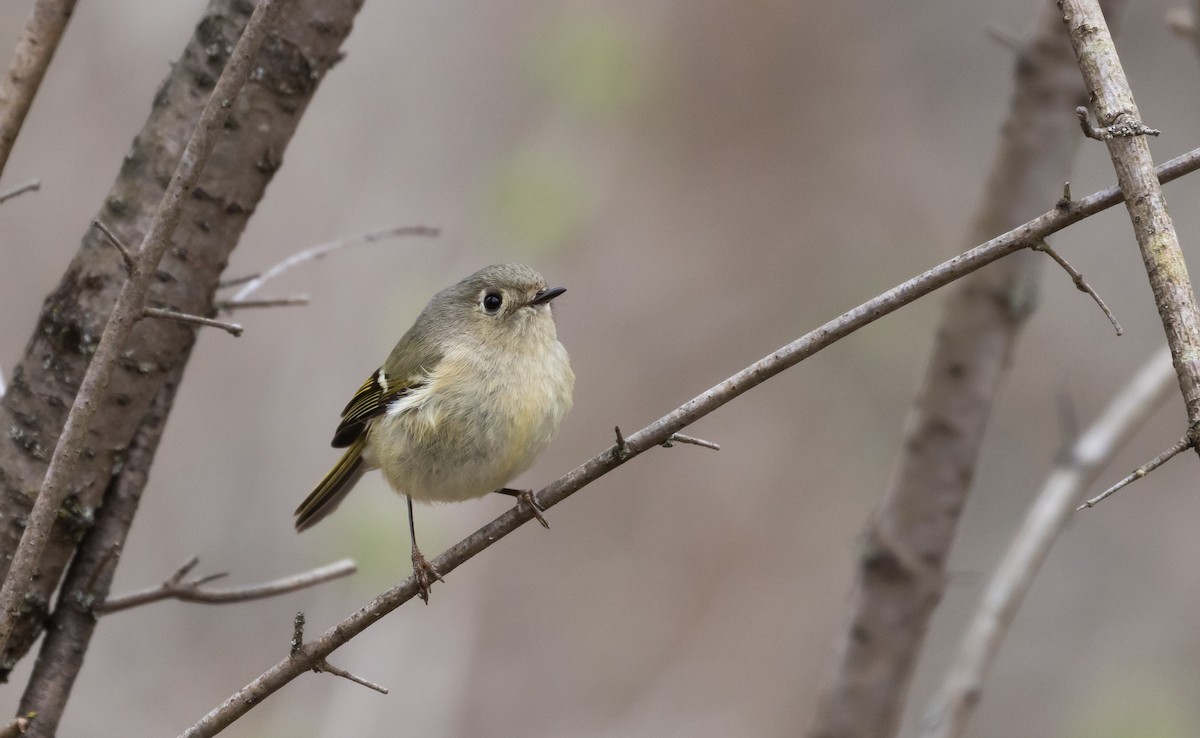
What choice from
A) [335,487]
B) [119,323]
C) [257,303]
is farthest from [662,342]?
[119,323]

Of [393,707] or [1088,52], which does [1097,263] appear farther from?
[1088,52]

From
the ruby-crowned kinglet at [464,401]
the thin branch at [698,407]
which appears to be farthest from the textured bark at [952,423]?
the thin branch at [698,407]

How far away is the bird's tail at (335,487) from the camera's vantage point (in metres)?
3.11

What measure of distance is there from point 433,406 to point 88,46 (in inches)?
169

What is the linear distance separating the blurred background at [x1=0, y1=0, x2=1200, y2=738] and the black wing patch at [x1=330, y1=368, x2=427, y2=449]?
159cm

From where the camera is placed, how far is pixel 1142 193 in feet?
4.52

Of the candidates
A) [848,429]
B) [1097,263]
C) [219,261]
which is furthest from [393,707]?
[1097,263]

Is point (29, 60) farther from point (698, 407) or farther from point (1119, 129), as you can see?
point (1119, 129)

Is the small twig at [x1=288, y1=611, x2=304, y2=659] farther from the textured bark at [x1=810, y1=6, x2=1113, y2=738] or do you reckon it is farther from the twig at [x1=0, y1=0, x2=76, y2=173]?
the textured bark at [x1=810, y1=6, x2=1113, y2=738]

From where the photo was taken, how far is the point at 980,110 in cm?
691

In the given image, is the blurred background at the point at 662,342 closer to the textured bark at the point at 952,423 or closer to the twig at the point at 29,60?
the textured bark at the point at 952,423

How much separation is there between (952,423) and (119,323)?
88.4 inches

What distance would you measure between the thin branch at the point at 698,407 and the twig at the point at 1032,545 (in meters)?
1.52

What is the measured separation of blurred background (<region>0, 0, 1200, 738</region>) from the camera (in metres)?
5.66
